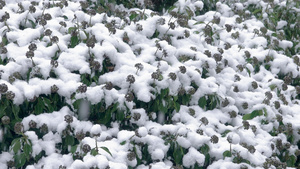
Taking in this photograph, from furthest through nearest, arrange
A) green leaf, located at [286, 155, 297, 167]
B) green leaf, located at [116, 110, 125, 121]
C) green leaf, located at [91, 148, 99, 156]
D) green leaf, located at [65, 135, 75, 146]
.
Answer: green leaf, located at [286, 155, 297, 167] → green leaf, located at [116, 110, 125, 121] → green leaf, located at [65, 135, 75, 146] → green leaf, located at [91, 148, 99, 156]

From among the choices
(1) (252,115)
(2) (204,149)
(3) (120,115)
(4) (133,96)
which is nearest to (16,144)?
(3) (120,115)

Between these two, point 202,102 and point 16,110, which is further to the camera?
point 202,102

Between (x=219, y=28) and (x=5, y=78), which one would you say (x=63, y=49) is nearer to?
(x=5, y=78)

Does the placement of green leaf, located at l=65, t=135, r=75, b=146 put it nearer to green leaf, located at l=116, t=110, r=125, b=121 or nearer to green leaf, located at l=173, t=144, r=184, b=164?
green leaf, located at l=116, t=110, r=125, b=121

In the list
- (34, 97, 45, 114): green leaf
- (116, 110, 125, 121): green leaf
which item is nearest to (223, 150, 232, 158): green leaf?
(116, 110, 125, 121): green leaf

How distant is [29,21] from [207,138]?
1.99 meters

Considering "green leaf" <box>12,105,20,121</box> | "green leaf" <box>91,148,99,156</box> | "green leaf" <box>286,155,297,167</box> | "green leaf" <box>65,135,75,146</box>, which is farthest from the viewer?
"green leaf" <box>286,155,297,167</box>

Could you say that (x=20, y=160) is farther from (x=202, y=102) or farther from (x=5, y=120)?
(x=202, y=102)

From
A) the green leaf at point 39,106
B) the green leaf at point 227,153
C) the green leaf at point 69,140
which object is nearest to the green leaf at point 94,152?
the green leaf at point 69,140

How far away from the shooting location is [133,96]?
2.82 metres

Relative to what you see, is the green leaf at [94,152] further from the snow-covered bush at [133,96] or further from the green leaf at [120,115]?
the green leaf at [120,115]

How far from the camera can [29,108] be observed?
275 centimetres

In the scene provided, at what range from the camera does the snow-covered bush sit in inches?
104

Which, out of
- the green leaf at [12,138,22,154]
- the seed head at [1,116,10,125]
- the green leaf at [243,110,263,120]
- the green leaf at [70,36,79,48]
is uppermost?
the green leaf at [70,36,79,48]
